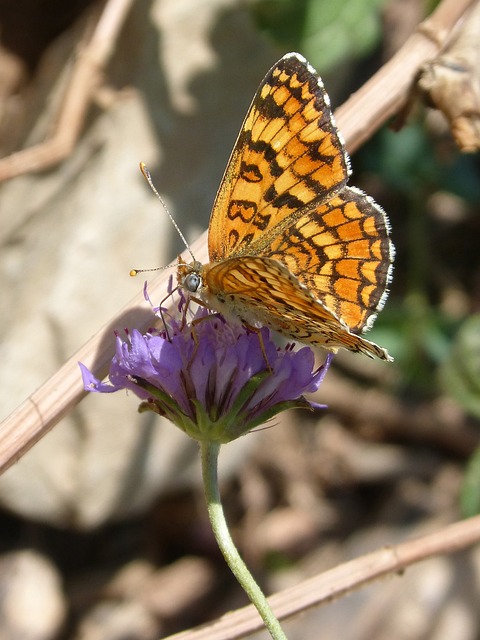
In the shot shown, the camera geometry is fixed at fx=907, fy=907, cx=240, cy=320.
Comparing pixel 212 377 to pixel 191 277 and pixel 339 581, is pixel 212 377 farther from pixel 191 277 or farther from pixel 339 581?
pixel 339 581

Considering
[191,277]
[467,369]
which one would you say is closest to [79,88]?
[191,277]

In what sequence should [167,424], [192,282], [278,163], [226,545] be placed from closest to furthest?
[226,545] < [192,282] < [278,163] < [167,424]

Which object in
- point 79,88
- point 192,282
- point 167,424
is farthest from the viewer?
point 167,424

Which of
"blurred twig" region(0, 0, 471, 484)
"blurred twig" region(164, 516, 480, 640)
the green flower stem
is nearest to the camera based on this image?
the green flower stem

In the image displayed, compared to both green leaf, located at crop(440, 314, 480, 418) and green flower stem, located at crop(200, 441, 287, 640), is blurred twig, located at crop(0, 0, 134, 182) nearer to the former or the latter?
green flower stem, located at crop(200, 441, 287, 640)

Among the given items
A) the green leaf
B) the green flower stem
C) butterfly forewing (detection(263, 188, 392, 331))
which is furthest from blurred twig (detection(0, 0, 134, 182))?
the green leaf

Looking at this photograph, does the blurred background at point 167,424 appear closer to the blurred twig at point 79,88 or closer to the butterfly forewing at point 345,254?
the blurred twig at point 79,88

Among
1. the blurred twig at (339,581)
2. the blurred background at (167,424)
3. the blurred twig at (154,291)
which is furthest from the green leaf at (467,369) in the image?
the blurred twig at (154,291)
